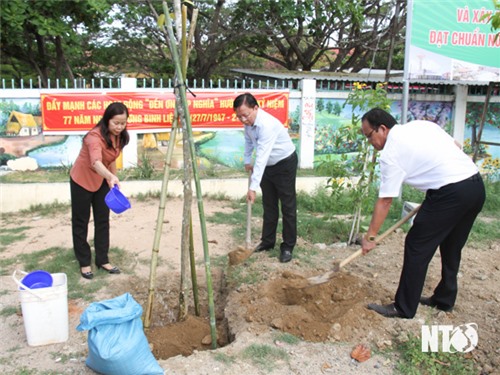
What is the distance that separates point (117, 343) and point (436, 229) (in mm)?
2190

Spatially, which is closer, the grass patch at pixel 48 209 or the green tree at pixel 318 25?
the grass patch at pixel 48 209

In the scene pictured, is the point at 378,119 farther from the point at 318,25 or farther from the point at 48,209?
the point at 318,25

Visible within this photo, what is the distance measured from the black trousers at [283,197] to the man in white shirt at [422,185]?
127cm

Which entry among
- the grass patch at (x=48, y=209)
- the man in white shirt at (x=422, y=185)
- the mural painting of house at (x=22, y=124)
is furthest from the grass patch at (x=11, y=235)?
the man in white shirt at (x=422, y=185)

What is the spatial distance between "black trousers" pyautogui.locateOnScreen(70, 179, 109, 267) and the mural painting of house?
11.5ft

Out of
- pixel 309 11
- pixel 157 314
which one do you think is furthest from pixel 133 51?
pixel 157 314

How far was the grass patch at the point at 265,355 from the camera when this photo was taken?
2.86 meters

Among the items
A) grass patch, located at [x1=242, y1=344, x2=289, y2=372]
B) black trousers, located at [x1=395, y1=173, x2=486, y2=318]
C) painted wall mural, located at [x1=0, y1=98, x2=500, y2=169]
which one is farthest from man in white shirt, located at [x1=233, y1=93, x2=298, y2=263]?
painted wall mural, located at [x1=0, y1=98, x2=500, y2=169]

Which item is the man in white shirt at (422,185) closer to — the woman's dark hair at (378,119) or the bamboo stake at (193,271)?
the woman's dark hair at (378,119)

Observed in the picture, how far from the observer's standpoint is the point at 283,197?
4.55 m

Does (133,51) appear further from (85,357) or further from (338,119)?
(85,357)

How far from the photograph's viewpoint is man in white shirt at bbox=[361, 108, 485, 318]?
311cm

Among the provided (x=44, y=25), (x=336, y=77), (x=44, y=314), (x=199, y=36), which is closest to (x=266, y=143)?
(x=44, y=314)
